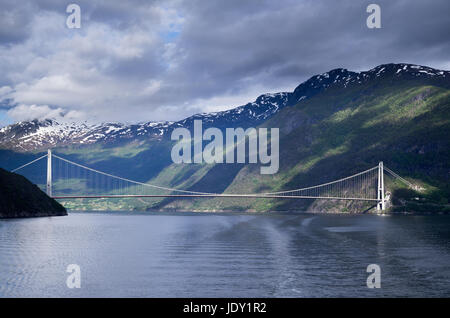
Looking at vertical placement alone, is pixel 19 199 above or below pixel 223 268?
above

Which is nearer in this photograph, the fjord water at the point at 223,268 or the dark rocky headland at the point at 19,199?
the fjord water at the point at 223,268

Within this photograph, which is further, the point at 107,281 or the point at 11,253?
the point at 11,253

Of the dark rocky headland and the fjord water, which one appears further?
the dark rocky headland

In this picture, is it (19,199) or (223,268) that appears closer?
(223,268)

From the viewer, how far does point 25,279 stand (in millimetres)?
40625

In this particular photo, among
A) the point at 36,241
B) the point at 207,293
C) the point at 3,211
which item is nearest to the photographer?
the point at 207,293
